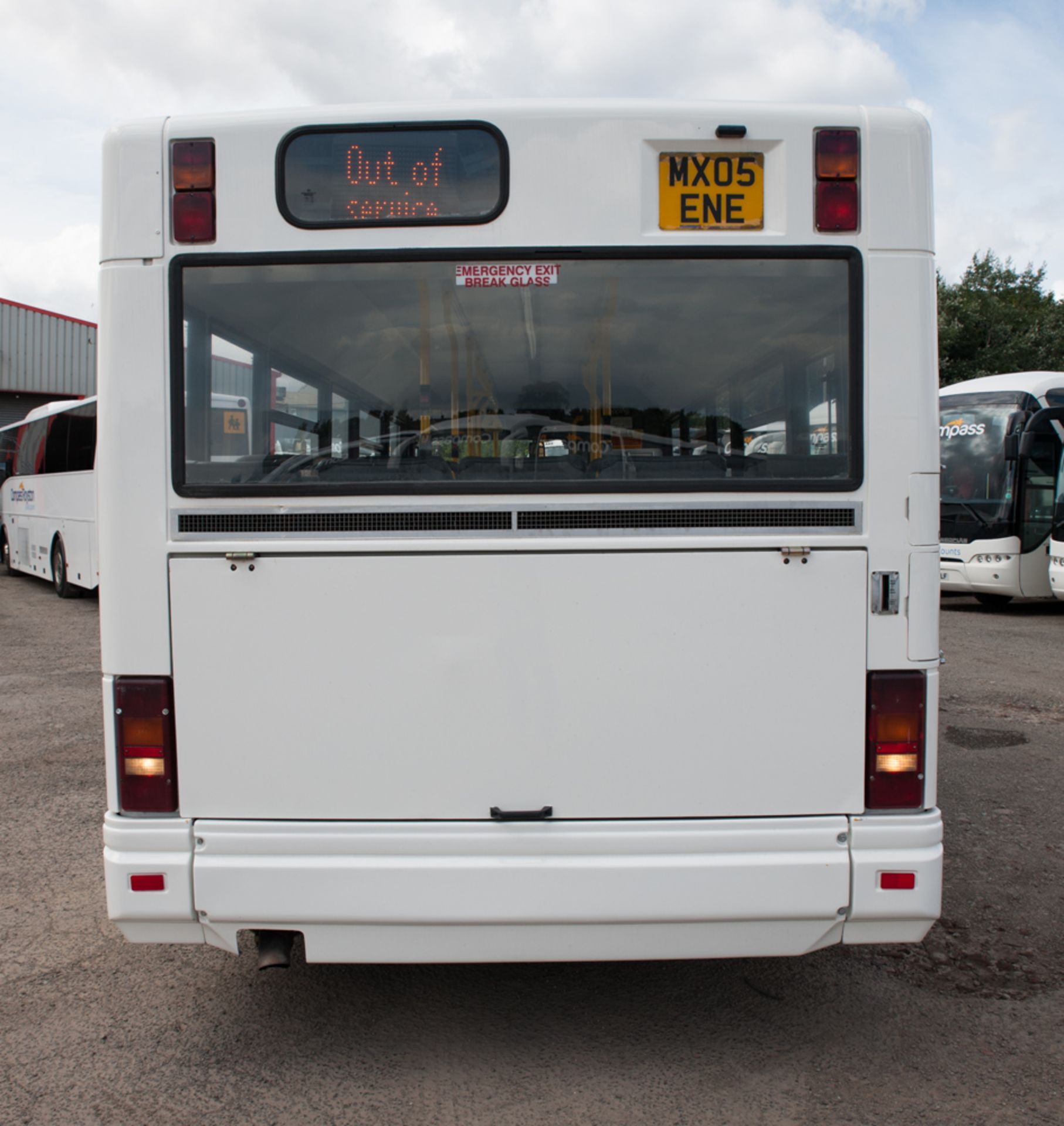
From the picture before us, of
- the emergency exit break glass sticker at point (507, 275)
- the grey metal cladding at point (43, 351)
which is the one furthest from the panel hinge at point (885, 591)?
the grey metal cladding at point (43, 351)

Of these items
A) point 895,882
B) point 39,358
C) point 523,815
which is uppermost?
point 39,358

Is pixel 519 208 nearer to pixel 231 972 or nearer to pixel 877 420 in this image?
pixel 877 420

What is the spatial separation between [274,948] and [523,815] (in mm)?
862

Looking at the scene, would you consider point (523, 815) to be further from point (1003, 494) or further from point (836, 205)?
point (1003, 494)

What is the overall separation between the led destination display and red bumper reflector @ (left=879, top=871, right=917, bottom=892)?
2.21 metres

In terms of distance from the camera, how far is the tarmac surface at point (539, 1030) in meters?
2.90

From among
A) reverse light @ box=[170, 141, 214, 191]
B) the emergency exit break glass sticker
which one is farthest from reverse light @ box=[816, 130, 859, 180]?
reverse light @ box=[170, 141, 214, 191]

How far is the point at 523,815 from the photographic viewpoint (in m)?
2.94

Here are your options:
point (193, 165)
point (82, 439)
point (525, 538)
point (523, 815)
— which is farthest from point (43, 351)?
point (523, 815)

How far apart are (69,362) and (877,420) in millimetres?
35320

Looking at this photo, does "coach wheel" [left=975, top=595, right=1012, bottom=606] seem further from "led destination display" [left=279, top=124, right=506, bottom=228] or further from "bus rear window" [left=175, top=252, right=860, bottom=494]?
"led destination display" [left=279, top=124, right=506, bottom=228]

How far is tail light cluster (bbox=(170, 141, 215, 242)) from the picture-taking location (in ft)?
9.52

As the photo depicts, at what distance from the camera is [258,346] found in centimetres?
300

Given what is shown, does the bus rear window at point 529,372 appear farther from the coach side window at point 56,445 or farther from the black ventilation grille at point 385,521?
the coach side window at point 56,445
